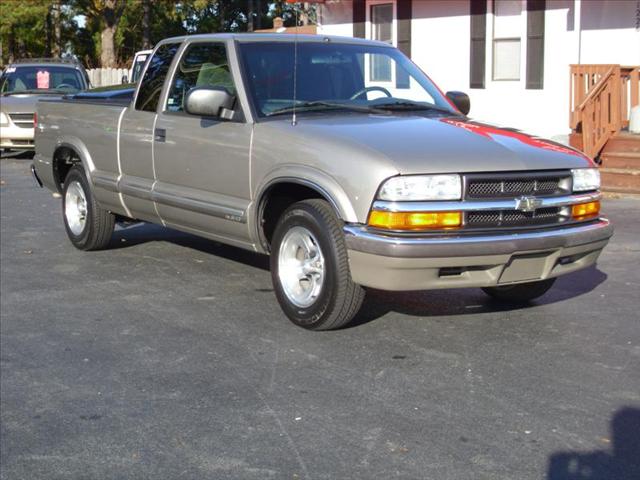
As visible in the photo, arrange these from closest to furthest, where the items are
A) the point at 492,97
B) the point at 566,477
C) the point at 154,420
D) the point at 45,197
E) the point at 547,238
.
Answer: the point at 566,477
the point at 154,420
the point at 547,238
the point at 45,197
the point at 492,97

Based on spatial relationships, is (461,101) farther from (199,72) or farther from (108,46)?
(108,46)

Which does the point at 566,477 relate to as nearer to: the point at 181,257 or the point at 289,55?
the point at 289,55

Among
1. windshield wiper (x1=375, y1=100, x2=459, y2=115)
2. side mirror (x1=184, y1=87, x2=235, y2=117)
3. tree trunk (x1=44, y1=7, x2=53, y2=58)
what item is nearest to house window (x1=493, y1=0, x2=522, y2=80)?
windshield wiper (x1=375, y1=100, x2=459, y2=115)

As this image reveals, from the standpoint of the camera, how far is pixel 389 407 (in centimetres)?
513

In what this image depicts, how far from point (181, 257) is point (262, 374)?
3.64m

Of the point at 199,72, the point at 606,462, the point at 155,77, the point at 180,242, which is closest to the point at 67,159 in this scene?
the point at 180,242

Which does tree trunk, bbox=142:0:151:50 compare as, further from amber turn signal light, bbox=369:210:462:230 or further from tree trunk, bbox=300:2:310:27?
amber turn signal light, bbox=369:210:462:230

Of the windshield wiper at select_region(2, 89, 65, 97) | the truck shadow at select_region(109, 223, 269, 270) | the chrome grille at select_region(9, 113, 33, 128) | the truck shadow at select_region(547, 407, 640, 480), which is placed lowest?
the truck shadow at select_region(547, 407, 640, 480)

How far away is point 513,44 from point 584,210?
39.5 ft

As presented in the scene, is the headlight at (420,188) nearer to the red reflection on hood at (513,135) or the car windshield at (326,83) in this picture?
the red reflection on hood at (513,135)

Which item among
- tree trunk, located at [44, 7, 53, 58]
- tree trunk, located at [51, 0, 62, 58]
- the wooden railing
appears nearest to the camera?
the wooden railing

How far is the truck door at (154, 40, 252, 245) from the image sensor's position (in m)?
7.05

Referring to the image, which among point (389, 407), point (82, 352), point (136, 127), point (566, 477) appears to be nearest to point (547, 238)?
point (389, 407)

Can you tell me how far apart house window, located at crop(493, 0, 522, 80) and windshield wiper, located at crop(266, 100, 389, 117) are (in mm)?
11387
